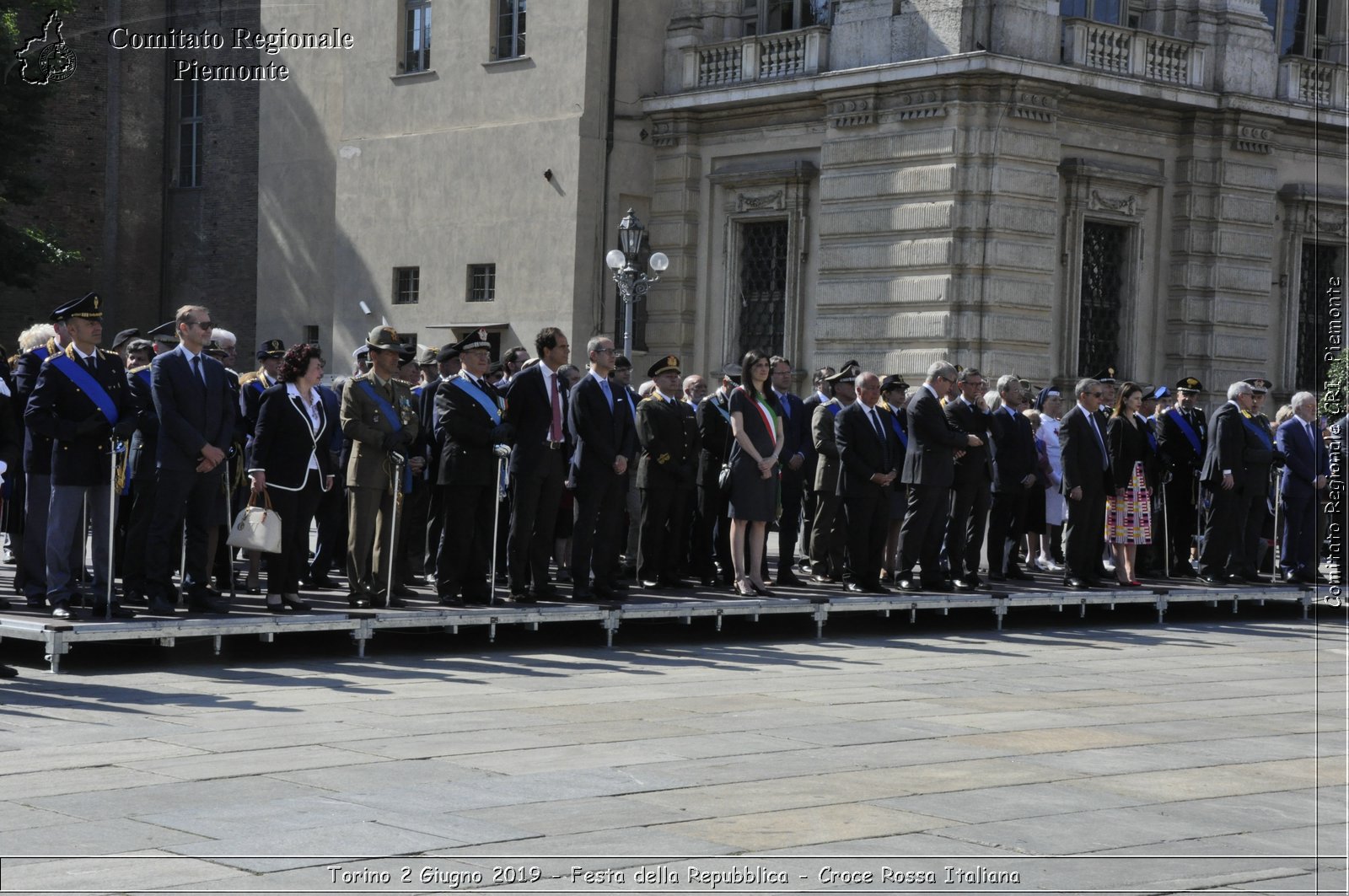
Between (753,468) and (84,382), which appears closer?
(84,382)

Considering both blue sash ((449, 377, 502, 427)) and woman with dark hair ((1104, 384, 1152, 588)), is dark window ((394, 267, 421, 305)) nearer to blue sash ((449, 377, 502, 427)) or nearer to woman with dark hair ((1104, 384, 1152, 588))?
woman with dark hair ((1104, 384, 1152, 588))

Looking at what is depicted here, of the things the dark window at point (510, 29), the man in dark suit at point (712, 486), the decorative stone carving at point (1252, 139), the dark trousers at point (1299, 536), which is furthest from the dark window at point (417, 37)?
the dark trousers at point (1299, 536)

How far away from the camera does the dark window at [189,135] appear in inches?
1747

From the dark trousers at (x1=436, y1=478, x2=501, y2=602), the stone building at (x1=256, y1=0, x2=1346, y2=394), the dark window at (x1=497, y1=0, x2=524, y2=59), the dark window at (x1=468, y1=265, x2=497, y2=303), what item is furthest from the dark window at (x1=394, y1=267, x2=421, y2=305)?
the dark trousers at (x1=436, y1=478, x2=501, y2=602)

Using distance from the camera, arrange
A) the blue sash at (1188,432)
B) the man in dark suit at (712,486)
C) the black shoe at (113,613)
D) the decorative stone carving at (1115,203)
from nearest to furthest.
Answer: the black shoe at (113,613) → the man in dark suit at (712,486) → the blue sash at (1188,432) → the decorative stone carving at (1115,203)

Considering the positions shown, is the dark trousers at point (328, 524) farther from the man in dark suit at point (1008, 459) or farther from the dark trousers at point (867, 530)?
the man in dark suit at point (1008, 459)

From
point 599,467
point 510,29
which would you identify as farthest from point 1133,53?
point 599,467

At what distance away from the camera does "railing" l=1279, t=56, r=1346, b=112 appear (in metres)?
30.4

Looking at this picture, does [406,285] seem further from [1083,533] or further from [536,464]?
[536,464]

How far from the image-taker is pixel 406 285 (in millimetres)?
34000

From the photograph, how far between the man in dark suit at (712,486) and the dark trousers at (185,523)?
16.1 ft

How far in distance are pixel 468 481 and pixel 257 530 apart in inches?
74.4

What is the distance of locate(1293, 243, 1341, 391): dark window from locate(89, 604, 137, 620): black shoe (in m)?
A: 22.6

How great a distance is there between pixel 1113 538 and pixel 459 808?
11.9 m
